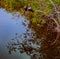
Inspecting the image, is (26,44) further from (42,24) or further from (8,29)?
(42,24)

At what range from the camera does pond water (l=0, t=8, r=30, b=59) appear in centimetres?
463

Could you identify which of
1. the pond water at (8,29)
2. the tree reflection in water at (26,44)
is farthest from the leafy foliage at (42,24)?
the pond water at (8,29)

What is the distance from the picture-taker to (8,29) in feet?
18.8

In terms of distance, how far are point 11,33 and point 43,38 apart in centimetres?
74

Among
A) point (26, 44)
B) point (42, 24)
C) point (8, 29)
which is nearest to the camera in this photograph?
point (26, 44)

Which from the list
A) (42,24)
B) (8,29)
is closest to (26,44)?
(8,29)

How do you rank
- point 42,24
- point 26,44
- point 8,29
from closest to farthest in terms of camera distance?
point 26,44, point 8,29, point 42,24

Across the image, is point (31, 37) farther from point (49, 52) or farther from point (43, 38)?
point (49, 52)

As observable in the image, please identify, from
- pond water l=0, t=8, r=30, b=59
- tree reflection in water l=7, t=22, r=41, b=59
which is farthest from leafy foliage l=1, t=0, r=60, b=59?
pond water l=0, t=8, r=30, b=59

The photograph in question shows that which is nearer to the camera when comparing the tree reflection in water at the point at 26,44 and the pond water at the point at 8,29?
the pond water at the point at 8,29

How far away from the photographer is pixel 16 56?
15.0 ft

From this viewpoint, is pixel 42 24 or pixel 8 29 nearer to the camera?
pixel 8 29

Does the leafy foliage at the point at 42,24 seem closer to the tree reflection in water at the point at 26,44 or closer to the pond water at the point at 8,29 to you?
the tree reflection in water at the point at 26,44

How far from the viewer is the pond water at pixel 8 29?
4633 millimetres
